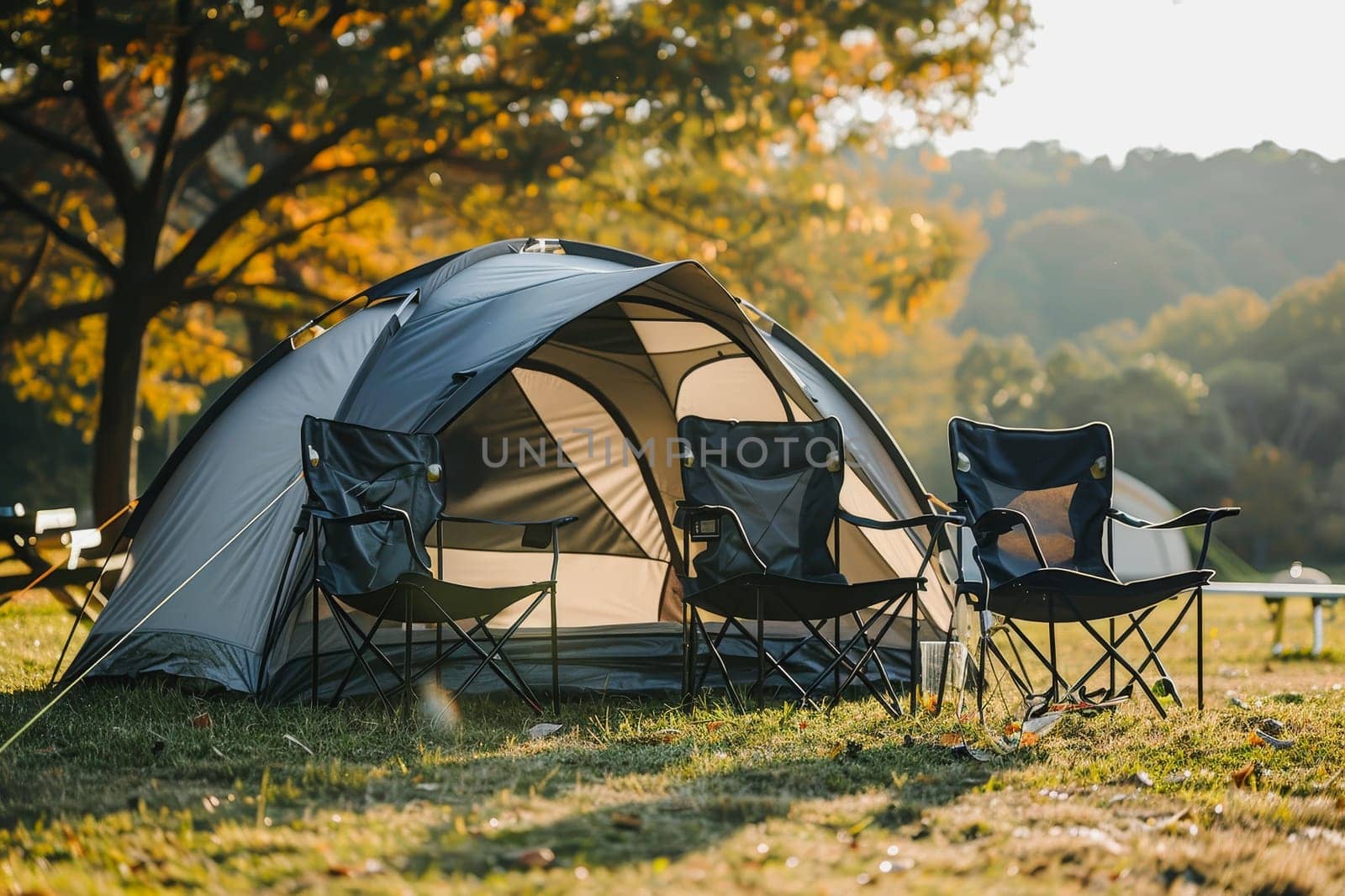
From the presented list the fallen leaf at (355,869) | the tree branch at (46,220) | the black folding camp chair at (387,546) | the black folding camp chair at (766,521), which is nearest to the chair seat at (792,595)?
the black folding camp chair at (766,521)

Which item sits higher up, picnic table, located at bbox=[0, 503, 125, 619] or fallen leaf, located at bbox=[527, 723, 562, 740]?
picnic table, located at bbox=[0, 503, 125, 619]

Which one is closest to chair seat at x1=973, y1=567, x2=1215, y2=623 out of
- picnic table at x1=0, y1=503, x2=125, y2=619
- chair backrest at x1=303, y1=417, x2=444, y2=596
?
chair backrest at x1=303, y1=417, x2=444, y2=596

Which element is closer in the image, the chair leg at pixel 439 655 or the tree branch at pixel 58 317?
the chair leg at pixel 439 655

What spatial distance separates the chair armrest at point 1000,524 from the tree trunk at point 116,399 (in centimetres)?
595

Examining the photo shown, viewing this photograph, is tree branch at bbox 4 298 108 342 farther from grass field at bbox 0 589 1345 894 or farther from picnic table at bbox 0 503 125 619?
grass field at bbox 0 589 1345 894

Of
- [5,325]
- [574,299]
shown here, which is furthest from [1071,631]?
[5,325]

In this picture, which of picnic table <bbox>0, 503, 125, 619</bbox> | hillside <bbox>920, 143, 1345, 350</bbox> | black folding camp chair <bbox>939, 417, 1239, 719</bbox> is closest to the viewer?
black folding camp chair <bbox>939, 417, 1239, 719</bbox>

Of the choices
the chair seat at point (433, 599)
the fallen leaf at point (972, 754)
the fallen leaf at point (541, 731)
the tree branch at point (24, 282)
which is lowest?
the fallen leaf at point (972, 754)

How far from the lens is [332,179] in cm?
884

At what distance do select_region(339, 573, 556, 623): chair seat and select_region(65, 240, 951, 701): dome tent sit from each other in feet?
1.58

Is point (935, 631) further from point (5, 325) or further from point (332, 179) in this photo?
point (5, 325)

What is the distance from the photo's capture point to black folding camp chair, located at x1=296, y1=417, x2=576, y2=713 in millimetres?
3338

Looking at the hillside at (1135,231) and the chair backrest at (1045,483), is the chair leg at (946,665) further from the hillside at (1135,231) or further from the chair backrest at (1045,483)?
the hillside at (1135,231)

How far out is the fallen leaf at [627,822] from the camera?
7.17ft
